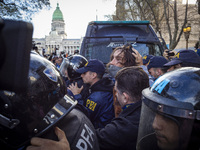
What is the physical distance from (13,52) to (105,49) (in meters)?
4.42

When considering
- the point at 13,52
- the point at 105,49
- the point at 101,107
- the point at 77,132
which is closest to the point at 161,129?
the point at 77,132

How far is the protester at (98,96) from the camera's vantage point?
258 centimetres

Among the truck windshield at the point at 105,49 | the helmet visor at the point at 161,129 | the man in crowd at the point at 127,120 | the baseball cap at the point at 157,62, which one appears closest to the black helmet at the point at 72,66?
the truck windshield at the point at 105,49

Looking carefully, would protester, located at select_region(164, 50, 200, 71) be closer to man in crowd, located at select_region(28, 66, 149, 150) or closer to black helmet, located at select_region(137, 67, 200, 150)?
man in crowd, located at select_region(28, 66, 149, 150)

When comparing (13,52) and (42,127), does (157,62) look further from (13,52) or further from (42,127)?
(13,52)

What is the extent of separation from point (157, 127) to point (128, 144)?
2.21 ft

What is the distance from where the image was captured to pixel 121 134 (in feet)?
5.82

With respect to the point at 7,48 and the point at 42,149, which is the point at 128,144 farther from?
the point at 7,48

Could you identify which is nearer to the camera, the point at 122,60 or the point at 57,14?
the point at 122,60

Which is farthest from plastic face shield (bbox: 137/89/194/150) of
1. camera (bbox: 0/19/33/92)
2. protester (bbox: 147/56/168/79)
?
protester (bbox: 147/56/168/79)

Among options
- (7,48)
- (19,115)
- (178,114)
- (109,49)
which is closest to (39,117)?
(19,115)

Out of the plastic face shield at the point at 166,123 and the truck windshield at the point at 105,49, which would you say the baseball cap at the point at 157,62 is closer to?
the truck windshield at the point at 105,49

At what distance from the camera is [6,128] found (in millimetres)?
1235

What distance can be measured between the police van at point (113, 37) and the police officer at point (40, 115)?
11.8ft
